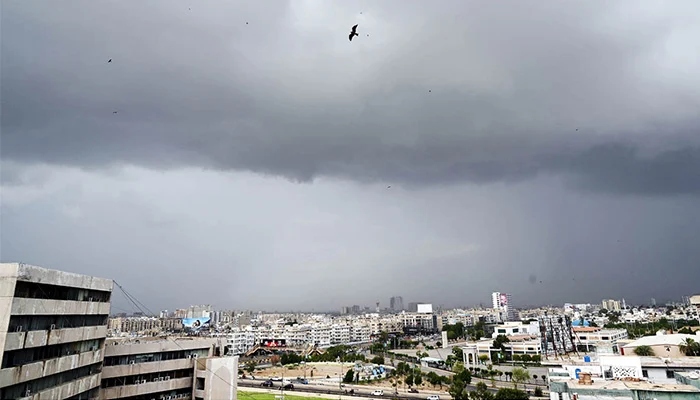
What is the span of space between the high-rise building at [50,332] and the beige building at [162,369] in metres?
2.44

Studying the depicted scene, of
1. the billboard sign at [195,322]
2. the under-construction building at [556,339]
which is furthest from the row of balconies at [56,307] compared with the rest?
the under-construction building at [556,339]

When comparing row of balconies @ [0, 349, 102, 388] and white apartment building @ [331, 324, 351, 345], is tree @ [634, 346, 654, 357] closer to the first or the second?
row of balconies @ [0, 349, 102, 388]

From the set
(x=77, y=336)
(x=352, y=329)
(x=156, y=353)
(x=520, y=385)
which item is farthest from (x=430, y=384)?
(x=352, y=329)

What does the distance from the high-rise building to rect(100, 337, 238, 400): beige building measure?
2440 mm

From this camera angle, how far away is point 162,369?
117 ft

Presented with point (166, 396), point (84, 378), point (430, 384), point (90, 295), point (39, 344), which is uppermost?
point (90, 295)

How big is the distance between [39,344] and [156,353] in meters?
14.0

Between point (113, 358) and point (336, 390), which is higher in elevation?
point (113, 358)

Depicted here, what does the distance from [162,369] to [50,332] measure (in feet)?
45.0

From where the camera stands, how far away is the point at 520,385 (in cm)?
6272

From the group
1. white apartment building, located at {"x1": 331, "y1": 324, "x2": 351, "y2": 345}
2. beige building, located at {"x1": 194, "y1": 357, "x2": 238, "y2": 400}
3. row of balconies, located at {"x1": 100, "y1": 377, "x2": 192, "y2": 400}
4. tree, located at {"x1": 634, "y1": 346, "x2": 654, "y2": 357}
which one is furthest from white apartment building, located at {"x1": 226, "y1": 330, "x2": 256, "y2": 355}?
tree, located at {"x1": 634, "y1": 346, "x2": 654, "y2": 357}

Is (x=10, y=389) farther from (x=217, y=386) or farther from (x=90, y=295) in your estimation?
(x=217, y=386)

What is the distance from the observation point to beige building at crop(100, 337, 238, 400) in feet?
107

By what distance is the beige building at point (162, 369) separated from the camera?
32469 millimetres
